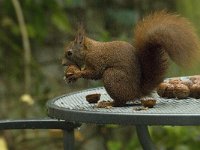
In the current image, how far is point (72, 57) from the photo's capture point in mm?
1639

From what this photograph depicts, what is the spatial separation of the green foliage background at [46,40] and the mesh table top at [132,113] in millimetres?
1660

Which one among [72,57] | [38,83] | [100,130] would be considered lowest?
[100,130]

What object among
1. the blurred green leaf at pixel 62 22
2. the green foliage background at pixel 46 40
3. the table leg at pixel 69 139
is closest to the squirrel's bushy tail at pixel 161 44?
the table leg at pixel 69 139

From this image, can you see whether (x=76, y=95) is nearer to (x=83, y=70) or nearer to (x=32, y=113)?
(x=83, y=70)

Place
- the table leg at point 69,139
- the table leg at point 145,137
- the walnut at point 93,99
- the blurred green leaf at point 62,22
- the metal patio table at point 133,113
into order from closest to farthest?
the metal patio table at point 133,113, the walnut at point 93,99, the table leg at point 145,137, the table leg at point 69,139, the blurred green leaf at point 62,22

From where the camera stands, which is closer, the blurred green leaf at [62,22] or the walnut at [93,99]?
the walnut at [93,99]

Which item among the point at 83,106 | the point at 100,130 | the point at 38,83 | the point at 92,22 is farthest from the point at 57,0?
the point at 83,106

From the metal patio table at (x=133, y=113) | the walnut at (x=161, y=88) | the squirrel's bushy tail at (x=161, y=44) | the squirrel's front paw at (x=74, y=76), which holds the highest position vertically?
the squirrel's bushy tail at (x=161, y=44)

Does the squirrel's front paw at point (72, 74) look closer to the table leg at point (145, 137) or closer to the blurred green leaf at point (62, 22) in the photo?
the table leg at point (145, 137)

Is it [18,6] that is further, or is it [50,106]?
[18,6]

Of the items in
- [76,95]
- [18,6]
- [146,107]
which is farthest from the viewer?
[18,6]

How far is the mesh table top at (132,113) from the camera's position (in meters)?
1.40

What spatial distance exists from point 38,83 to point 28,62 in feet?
0.43

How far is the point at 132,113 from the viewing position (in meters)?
1.45
